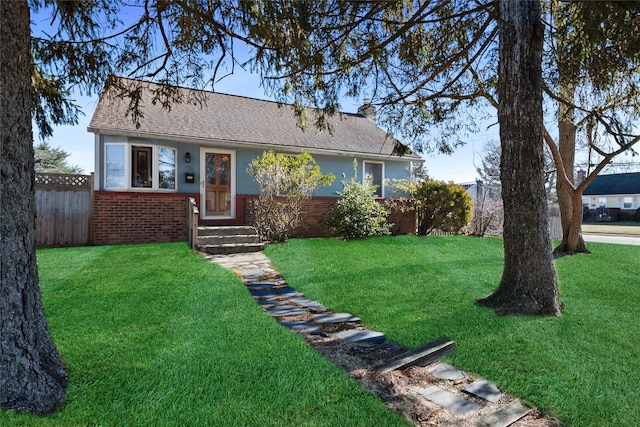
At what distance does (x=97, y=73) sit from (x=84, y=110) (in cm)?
60

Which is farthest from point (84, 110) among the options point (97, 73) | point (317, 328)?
point (317, 328)

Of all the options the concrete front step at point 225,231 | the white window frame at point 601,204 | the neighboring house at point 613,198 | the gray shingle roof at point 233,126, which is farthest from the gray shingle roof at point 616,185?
the concrete front step at point 225,231

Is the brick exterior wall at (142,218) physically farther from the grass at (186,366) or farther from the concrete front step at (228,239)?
the grass at (186,366)

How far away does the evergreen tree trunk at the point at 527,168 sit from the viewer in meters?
4.48

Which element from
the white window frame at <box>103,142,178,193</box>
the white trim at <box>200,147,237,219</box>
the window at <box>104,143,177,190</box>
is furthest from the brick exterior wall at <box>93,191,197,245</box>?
the white trim at <box>200,147,237,219</box>

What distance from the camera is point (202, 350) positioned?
3316 millimetres

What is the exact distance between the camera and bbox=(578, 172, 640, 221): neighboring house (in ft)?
116

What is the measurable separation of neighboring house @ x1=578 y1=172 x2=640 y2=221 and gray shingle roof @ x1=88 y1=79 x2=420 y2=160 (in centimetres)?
3044

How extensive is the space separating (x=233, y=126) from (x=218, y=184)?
216 cm

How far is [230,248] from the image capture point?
9211 mm

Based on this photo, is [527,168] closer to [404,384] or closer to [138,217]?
[404,384]

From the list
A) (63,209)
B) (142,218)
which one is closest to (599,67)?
(142,218)

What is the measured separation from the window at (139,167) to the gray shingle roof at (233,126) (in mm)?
512

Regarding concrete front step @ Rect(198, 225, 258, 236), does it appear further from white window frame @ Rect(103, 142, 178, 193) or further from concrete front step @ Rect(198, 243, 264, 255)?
white window frame @ Rect(103, 142, 178, 193)
